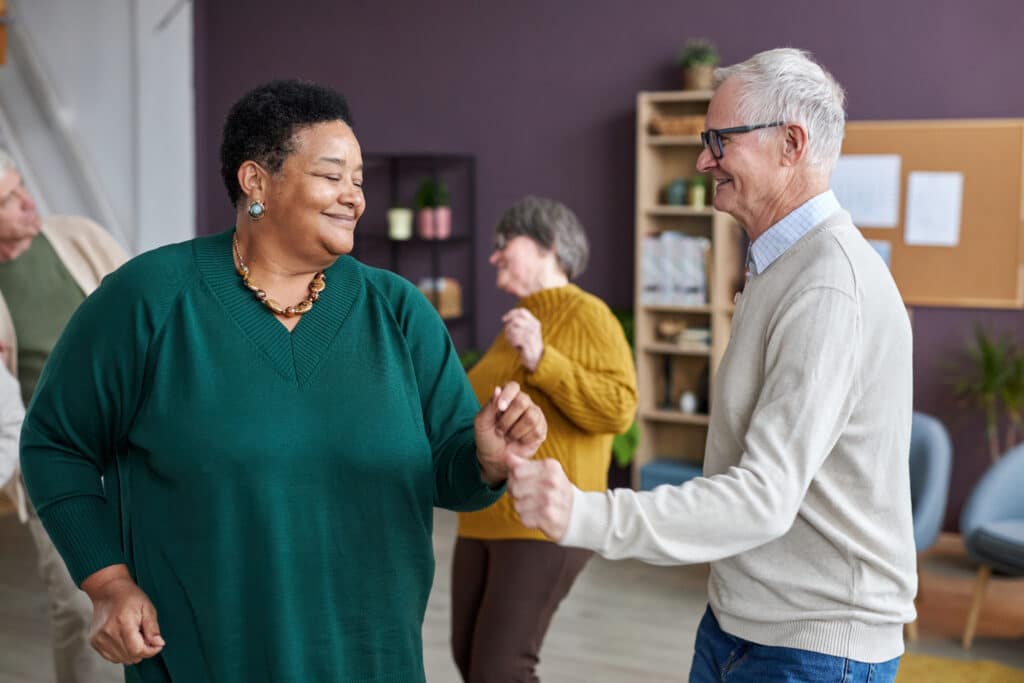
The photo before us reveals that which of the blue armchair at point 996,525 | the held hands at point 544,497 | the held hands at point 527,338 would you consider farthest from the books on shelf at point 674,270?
the held hands at point 544,497

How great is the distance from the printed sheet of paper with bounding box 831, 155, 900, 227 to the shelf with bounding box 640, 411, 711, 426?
1.18 metres

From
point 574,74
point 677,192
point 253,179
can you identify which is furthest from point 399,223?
point 253,179

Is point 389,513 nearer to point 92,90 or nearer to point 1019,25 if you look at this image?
point 1019,25

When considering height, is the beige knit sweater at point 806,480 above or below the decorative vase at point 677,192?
below

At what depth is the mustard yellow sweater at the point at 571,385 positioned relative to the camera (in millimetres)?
2676

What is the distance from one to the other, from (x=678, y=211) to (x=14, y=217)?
3.15m

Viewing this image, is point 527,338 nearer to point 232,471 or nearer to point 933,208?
point 232,471

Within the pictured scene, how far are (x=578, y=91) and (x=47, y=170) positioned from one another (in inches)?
138

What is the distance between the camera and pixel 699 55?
5.37 m

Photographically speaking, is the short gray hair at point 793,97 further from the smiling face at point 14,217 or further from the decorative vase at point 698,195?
the decorative vase at point 698,195

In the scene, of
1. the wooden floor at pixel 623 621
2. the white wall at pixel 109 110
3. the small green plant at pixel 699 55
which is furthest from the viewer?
the white wall at pixel 109 110

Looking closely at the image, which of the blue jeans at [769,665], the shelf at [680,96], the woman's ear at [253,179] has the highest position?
the shelf at [680,96]

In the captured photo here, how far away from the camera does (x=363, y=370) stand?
5.53 feet

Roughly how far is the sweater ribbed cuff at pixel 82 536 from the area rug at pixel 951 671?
285cm
